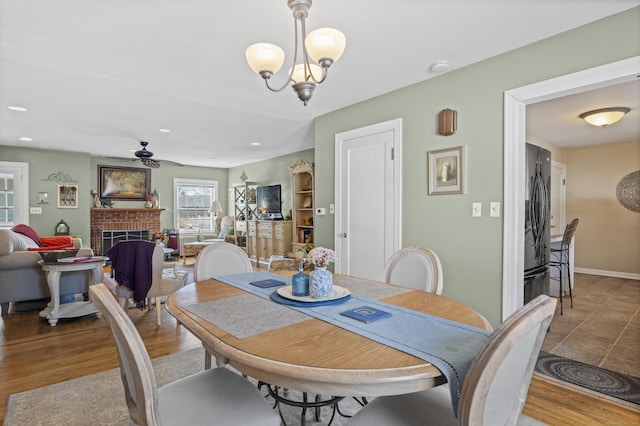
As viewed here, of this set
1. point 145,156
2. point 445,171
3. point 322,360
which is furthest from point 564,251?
point 145,156

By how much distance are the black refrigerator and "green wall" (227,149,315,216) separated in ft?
13.5

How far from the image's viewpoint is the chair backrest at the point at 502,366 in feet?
2.78

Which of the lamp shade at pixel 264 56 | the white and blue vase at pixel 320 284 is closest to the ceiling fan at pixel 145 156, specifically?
the lamp shade at pixel 264 56

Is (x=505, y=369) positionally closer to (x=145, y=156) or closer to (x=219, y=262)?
(x=219, y=262)

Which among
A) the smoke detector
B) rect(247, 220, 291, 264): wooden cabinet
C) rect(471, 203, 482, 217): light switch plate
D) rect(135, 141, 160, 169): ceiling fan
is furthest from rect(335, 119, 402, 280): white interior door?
rect(135, 141, 160, 169): ceiling fan

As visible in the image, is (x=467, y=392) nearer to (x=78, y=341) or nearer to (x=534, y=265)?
(x=534, y=265)

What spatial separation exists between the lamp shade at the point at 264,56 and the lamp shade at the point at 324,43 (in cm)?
20

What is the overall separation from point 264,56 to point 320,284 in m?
1.25

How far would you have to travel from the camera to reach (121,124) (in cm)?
471

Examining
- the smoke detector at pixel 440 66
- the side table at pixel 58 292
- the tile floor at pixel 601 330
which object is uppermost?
the smoke detector at pixel 440 66

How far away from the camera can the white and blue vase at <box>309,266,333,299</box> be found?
1.59m

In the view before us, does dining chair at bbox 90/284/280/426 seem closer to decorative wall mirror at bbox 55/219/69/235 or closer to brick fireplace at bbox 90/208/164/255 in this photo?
decorative wall mirror at bbox 55/219/69/235

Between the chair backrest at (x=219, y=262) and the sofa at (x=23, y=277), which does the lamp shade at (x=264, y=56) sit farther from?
the sofa at (x=23, y=277)

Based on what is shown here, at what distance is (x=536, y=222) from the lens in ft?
10.8
